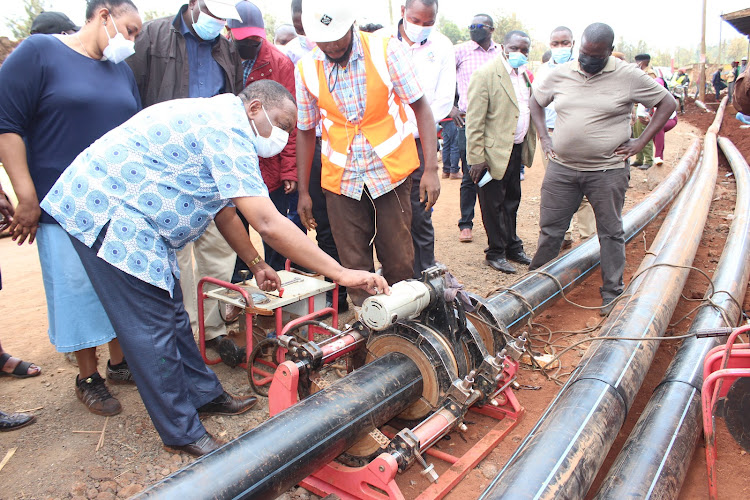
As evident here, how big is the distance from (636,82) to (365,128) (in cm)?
212

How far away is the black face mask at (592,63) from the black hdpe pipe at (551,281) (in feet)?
4.81

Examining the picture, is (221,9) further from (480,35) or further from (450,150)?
(450,150)

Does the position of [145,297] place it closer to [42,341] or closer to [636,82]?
[42,341]

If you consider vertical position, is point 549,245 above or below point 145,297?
below

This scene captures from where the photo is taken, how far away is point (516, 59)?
5309mm

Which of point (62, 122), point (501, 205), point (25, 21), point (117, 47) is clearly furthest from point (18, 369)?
point (25, 21)

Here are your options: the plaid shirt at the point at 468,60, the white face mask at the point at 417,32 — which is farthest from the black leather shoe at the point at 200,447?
the plaid shirt at the point at 468,60

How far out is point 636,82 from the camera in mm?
3939

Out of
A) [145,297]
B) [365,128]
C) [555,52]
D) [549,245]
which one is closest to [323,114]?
[365,128]

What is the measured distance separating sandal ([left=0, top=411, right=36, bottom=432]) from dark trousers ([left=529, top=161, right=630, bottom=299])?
380cm

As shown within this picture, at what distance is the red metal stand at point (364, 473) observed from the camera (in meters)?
2.25

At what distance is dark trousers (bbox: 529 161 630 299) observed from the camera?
4160 mm

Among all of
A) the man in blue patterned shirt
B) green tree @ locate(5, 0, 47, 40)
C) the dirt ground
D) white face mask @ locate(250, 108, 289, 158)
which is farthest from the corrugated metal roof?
green tree @ locate(5, 0, 47, 40)

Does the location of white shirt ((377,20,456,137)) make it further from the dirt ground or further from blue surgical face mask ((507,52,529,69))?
the dirt ground
